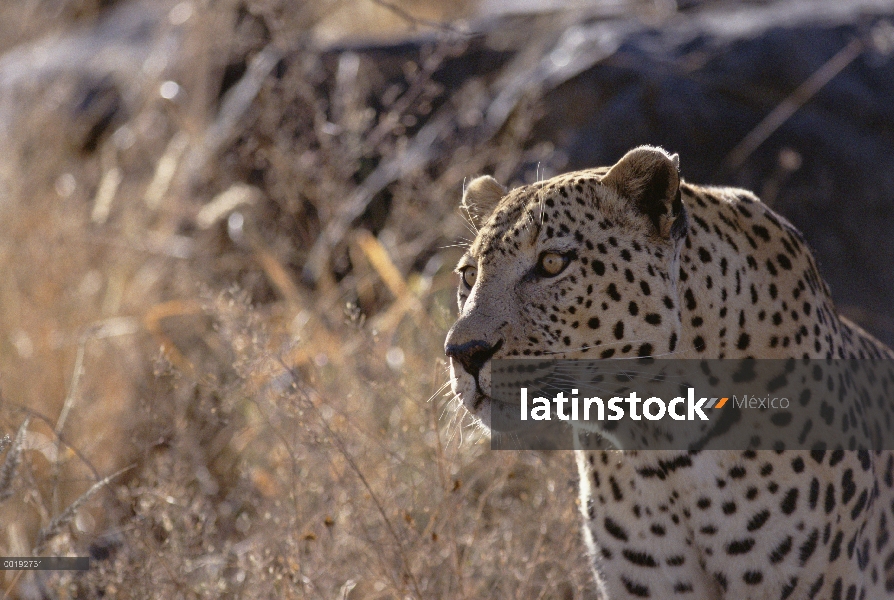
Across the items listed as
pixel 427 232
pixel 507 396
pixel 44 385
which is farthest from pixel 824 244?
pixel 44 385

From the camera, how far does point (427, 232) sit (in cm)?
518

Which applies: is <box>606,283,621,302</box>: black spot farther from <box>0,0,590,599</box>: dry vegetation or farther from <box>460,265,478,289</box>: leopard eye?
<box>0,0,590,599</box>: dry vegetation

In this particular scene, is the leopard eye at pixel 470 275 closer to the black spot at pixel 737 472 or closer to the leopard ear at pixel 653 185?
the leopard ear at pixel 653 185

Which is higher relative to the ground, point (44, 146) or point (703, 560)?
point (703, 560)

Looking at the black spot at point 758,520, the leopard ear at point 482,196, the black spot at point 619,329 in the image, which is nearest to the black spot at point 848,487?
the black spot at point 758,520

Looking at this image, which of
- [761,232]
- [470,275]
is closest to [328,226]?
[470,275]

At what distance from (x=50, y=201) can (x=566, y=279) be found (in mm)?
4606

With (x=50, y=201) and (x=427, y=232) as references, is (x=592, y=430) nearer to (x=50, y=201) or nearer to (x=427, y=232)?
(x=427, y=232)

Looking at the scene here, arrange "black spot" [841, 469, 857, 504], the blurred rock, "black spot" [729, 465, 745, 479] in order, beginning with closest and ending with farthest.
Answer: "black spot" [729, 465, 745, 479] < "black spot" [841, 469, 857, 504] < the blurred rock

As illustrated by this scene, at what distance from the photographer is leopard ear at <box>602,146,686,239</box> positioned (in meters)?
2.84

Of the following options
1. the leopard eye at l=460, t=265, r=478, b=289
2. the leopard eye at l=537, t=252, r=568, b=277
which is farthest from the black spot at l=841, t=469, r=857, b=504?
the leopard eye at l=460, t=265, r=478, b=289

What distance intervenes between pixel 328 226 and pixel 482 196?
2.15 metres

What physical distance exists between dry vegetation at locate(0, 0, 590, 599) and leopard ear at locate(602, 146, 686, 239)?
2.36 ft

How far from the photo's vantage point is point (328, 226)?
5.43 meters
